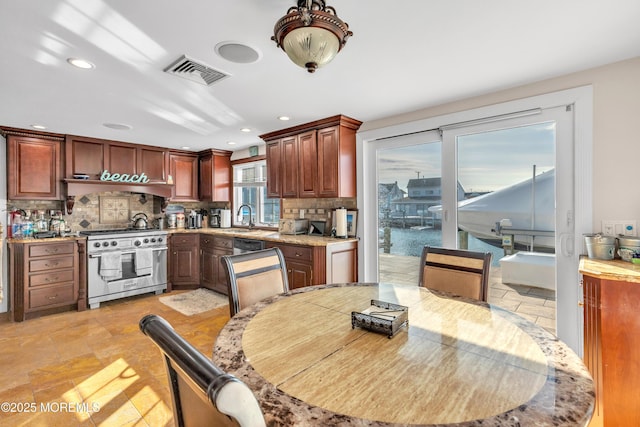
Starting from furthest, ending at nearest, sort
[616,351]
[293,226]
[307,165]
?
1. [293,226]
2. [307,165]
3. [616,351]

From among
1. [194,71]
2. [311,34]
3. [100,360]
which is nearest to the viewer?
[311,34]

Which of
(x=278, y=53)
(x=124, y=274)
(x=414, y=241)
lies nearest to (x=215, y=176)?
(x=124, y=274)

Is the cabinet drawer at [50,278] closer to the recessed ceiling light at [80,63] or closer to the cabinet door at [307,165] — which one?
the recessed ceiling light at [80,63]

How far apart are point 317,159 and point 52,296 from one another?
11.8 ft

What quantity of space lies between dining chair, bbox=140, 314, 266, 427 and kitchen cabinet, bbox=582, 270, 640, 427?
200 centimetres

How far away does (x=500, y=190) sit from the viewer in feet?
9.10

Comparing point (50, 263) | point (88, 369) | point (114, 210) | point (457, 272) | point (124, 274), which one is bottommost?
point (88, 369)

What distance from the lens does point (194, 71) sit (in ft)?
7.29

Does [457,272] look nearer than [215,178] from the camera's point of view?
Yes

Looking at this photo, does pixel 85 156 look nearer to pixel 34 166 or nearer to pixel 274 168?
pixel 34 166

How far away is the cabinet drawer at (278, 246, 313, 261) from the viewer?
332 cm

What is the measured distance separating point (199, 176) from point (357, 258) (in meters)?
3.35

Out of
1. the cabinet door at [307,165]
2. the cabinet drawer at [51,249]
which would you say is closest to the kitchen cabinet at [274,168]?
the cabinet door at [307,165]

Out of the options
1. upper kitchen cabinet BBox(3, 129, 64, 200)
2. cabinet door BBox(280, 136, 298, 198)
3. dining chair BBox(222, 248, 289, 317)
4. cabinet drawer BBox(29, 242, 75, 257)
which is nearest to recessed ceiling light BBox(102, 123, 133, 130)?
upper kitchen cabinet BBox(3, 129, 64, 200)
